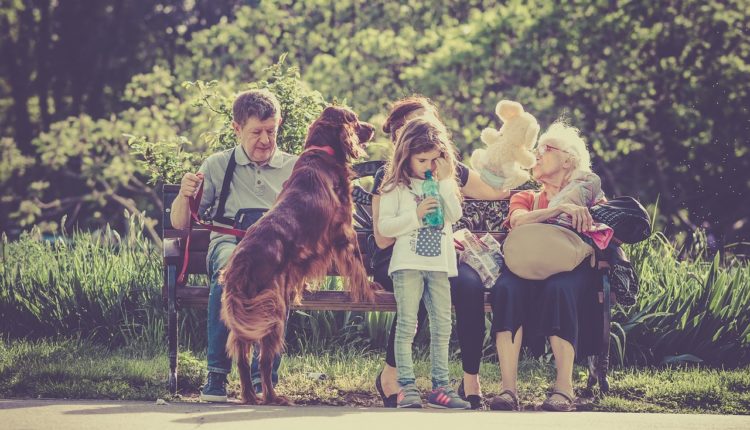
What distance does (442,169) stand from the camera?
17.9 feet

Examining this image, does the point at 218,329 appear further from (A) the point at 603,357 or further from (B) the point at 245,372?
(A) the point at 603,357

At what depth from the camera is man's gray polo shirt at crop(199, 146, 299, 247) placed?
19.2 ft

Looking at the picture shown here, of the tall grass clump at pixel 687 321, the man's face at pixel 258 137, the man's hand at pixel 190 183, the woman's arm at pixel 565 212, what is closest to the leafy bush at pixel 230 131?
the man's face at pixel 258 137

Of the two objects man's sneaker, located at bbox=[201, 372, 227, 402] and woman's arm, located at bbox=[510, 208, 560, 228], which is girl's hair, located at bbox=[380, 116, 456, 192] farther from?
man's sneaker, located at bbox=[201, 372, 227, 402]

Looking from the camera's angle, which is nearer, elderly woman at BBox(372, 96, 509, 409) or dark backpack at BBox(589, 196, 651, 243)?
elderly woman at BBox(372, 96, 509, 409)

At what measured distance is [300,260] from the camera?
5.27m

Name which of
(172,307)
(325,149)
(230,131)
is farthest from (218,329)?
(230,131)

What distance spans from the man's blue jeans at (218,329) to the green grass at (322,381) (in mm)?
225

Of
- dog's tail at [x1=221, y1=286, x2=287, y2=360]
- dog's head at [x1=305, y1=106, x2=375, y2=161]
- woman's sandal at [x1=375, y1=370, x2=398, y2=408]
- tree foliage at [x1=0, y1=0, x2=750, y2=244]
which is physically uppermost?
tree foliage at [x1=0, y1=0, x2=750, y2=244]

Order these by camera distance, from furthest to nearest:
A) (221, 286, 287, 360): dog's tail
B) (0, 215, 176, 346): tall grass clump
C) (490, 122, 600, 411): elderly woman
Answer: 1. (0, 215, 176, 346): tall grass clump
2. (490, 122, 600, 411): elderly woman
3. (221, 286, 287, 360): dog's tail

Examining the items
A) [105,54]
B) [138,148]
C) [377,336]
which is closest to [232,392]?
[377,336]

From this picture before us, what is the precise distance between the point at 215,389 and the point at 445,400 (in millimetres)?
1070

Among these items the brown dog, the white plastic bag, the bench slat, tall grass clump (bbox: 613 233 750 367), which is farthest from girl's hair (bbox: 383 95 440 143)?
tall grass clump (bbox: 613 233 750 367)

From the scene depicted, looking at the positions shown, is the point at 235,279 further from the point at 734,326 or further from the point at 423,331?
the point at 734,326
